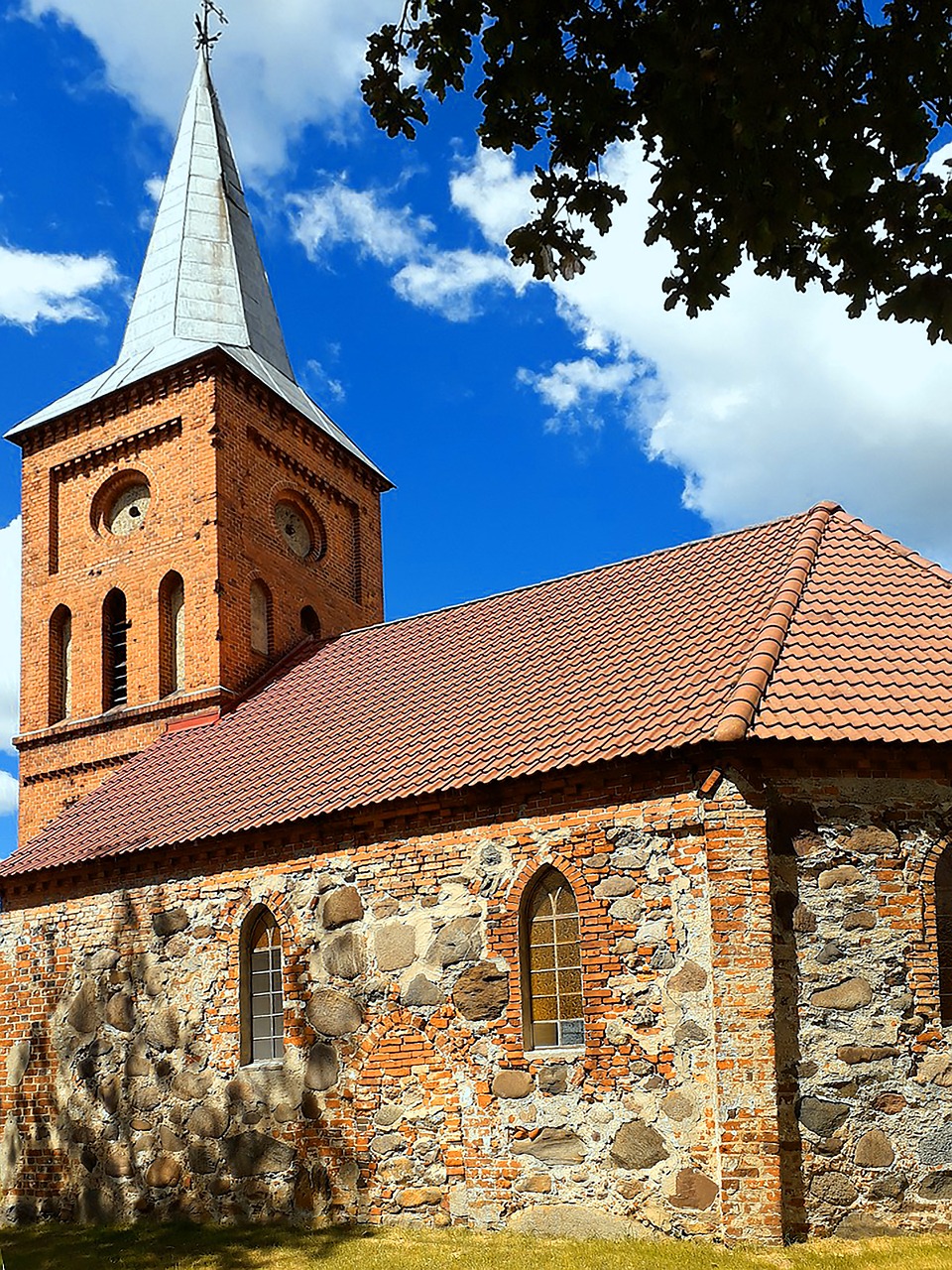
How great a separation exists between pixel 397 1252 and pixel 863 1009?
14.1ft

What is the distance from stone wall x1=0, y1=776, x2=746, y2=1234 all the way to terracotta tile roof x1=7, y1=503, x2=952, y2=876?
2.08 ft

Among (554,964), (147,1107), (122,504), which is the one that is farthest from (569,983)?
(122,504)

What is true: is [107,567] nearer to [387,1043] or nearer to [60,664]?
[60,664]

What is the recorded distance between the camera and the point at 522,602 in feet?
56.4

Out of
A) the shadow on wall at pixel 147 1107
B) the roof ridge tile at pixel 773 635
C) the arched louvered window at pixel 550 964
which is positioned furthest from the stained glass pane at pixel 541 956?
the roof ridge tile at pixel 773 635

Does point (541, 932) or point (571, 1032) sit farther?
point (541, 932)

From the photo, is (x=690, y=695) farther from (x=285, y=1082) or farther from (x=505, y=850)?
(x=285, y=1082)

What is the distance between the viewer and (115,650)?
21422mm

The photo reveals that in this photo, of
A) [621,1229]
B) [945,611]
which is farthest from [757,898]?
[945,611]

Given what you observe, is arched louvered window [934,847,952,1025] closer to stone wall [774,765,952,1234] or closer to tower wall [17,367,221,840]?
stone wall [774,765,952,1234]

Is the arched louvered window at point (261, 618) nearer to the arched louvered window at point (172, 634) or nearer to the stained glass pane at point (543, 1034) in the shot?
the arched louvered window at point (172, 634)

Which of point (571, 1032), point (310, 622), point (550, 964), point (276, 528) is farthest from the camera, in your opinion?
point (310, 622)

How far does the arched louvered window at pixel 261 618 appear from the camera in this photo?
68.8 ft

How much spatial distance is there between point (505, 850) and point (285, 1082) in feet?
11.0
